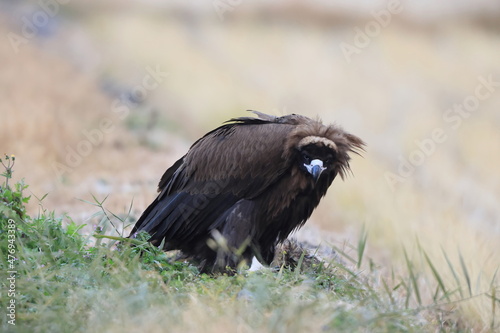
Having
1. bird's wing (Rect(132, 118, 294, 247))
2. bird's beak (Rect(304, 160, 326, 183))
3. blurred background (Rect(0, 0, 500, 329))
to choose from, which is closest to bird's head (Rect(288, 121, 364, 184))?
bird's beak (Rect(304, 160, 326, 183))

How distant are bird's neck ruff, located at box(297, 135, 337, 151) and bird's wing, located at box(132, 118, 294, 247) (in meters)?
0.22

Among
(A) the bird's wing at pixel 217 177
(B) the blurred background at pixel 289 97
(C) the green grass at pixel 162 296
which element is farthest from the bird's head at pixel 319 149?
(B) the blurred background at pixel 289 97

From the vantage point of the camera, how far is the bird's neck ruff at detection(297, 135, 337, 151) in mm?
6270

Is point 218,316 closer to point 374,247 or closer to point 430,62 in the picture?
point 374,247

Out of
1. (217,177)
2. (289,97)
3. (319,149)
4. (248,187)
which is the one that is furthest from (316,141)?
(289,97)

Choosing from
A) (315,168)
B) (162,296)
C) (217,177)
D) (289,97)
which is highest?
(289,97)

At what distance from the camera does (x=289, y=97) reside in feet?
55.8

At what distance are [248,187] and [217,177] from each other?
0.35 meters

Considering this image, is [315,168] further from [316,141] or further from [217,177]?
[217,177]

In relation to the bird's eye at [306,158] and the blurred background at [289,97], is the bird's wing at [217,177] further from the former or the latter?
the blurred background at [289,97]

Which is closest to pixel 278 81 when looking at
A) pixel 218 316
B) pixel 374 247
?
pixel 374 247

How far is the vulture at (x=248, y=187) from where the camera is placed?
642 cm

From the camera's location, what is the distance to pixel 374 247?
11148mm

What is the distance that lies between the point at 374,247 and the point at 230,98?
7260mm
